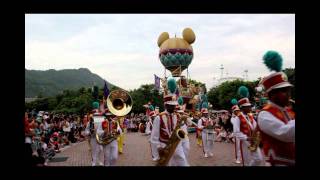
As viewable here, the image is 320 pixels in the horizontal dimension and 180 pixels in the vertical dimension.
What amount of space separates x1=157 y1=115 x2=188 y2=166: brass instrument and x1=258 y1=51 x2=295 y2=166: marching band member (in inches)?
Result: 115

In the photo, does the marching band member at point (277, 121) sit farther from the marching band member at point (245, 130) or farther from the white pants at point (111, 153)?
the white pants at point (111, 153)

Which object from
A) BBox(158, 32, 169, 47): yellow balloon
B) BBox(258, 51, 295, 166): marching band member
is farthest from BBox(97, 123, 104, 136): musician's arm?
BBox(158, 32, 169, 47): yellow balloon

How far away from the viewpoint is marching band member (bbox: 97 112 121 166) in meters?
11.1

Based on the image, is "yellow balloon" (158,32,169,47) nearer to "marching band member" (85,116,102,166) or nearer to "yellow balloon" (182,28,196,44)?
"yellow balloon" (182,28,196,44)

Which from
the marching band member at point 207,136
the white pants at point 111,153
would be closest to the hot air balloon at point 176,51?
the marching band member at point 207,136

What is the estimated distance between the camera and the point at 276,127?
191 inches

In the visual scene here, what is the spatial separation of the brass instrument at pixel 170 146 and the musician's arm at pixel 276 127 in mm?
2983

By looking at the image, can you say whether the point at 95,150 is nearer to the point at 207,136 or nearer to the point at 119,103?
the point at 119,103

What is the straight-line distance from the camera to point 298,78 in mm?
3812

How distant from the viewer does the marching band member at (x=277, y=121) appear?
487 centimetres
